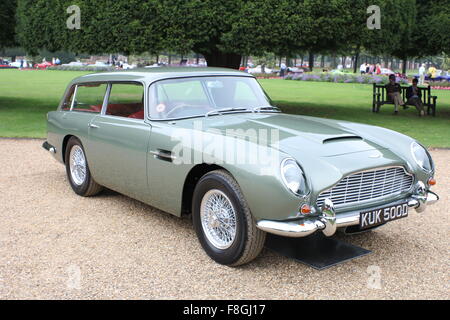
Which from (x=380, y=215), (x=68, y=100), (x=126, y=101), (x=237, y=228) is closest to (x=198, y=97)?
(x=126, y=101)

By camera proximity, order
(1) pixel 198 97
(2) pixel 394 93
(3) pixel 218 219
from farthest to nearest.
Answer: (2) pixel 394 93, (1) pixel 198 97, (3) pixel 218 219

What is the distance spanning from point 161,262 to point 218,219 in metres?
0.62

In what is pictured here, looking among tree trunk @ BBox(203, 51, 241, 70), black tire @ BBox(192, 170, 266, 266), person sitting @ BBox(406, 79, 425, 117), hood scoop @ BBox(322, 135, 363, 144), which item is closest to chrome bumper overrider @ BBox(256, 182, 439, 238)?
black tire @ BBox(192, 170, 266, 266)

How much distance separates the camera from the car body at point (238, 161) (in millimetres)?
3752

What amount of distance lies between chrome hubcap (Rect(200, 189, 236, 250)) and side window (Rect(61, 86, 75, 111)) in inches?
126

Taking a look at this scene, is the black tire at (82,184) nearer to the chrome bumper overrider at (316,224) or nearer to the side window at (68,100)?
the side window at (68,100)

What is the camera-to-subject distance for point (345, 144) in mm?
4258

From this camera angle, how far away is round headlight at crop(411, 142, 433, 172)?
4.51 metres

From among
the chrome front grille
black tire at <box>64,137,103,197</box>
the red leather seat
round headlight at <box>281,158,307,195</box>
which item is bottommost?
black tire at <box>64,137,103,197</box>

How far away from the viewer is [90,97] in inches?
243

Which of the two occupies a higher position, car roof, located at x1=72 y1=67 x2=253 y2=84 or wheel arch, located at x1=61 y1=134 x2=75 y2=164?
car roof, located at x1=72 y1=67 x2=253 y2=84

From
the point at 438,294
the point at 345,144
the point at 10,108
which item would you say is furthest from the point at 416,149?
the point at 10,108

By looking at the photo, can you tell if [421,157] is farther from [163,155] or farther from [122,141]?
[122,141]

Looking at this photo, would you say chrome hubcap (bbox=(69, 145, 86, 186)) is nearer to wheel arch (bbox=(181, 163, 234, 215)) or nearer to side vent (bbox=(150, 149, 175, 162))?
side vent (bbox=(150, 149, 175, 162))
